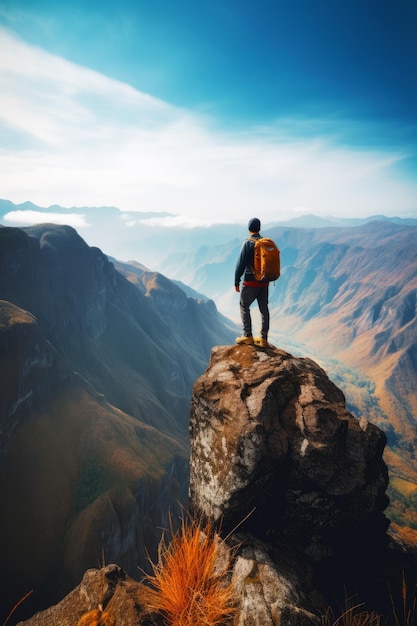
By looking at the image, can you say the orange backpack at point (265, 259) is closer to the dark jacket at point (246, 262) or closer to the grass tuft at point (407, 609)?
the dark jacket at point (246, 262)

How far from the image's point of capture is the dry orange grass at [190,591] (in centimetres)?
566

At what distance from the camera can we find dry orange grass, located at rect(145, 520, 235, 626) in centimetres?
566

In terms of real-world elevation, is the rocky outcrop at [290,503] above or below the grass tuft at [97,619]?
above

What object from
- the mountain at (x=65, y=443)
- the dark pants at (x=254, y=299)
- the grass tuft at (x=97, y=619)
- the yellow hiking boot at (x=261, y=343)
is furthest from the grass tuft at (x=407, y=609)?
the mountain at (x=65, y=443)

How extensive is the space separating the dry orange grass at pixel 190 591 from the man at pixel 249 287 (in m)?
6.54

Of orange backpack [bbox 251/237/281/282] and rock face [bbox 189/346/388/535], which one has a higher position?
orange backpack [bbox 251/237/281/282]

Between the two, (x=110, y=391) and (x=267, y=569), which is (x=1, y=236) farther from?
(x=267, y=569)

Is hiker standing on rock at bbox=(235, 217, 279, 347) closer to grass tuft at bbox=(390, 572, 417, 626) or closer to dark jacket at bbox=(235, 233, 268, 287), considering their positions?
dark jacket at bbox=(235, 233, 268, 287)

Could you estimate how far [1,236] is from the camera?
9606cm

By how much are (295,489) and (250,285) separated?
20.7ft

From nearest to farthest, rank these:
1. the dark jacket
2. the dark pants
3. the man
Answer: the dark jacket → the man → the dark pants

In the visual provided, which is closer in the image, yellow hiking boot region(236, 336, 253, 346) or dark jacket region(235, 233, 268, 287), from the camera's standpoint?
dark jacket region(235, 233, 268, 287)

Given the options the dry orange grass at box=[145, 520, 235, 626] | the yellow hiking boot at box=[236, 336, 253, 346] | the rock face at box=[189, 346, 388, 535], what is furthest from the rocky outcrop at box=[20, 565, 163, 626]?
the yellow hiking boot at box=[236, 336, 253, 346]

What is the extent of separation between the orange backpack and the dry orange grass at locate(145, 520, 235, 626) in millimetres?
7194
